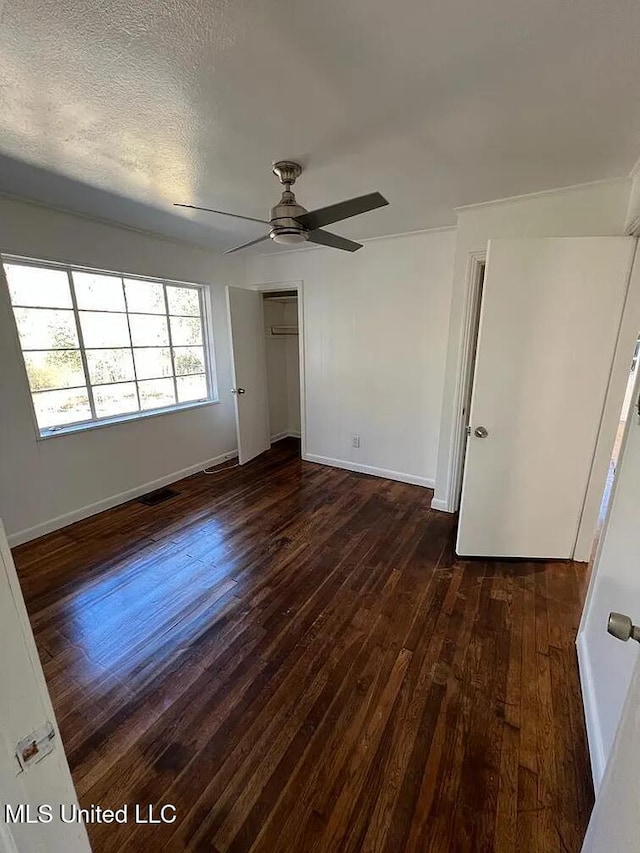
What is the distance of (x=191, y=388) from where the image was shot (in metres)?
3.89

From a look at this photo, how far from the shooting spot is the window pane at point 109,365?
2949mm

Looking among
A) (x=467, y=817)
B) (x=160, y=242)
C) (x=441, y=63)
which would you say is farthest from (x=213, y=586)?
(x=160, y=242)

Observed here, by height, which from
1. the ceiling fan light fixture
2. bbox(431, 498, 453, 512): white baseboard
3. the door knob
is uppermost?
the ceiling fan light fixture

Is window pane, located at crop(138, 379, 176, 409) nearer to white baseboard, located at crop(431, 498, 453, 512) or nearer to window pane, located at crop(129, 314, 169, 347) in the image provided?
window pane, located at crop(129, 314, 169, 347)

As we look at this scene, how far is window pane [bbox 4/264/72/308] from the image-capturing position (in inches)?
96.7

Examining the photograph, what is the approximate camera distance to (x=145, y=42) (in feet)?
3.59

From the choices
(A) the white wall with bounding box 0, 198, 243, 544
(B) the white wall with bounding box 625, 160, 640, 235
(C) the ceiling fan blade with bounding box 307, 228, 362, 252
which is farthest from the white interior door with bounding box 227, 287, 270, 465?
(B) the white wall with bounding box 625, 160, 640, 235

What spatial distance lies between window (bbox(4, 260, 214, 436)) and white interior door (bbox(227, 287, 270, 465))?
37cm

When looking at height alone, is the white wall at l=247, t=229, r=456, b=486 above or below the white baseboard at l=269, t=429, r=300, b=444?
above

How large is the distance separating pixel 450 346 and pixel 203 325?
2612mm

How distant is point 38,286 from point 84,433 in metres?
1.13

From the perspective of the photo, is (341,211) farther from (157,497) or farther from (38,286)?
(157,497)

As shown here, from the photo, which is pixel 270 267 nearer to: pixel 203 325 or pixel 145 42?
pixel 203 325

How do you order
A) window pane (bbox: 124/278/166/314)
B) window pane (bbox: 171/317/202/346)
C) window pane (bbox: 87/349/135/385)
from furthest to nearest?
window pane (bbox: 171/317/202/346) < window pane (bbox: 124/278/166/314) < window pane (bbox: 87/349/135/385)
